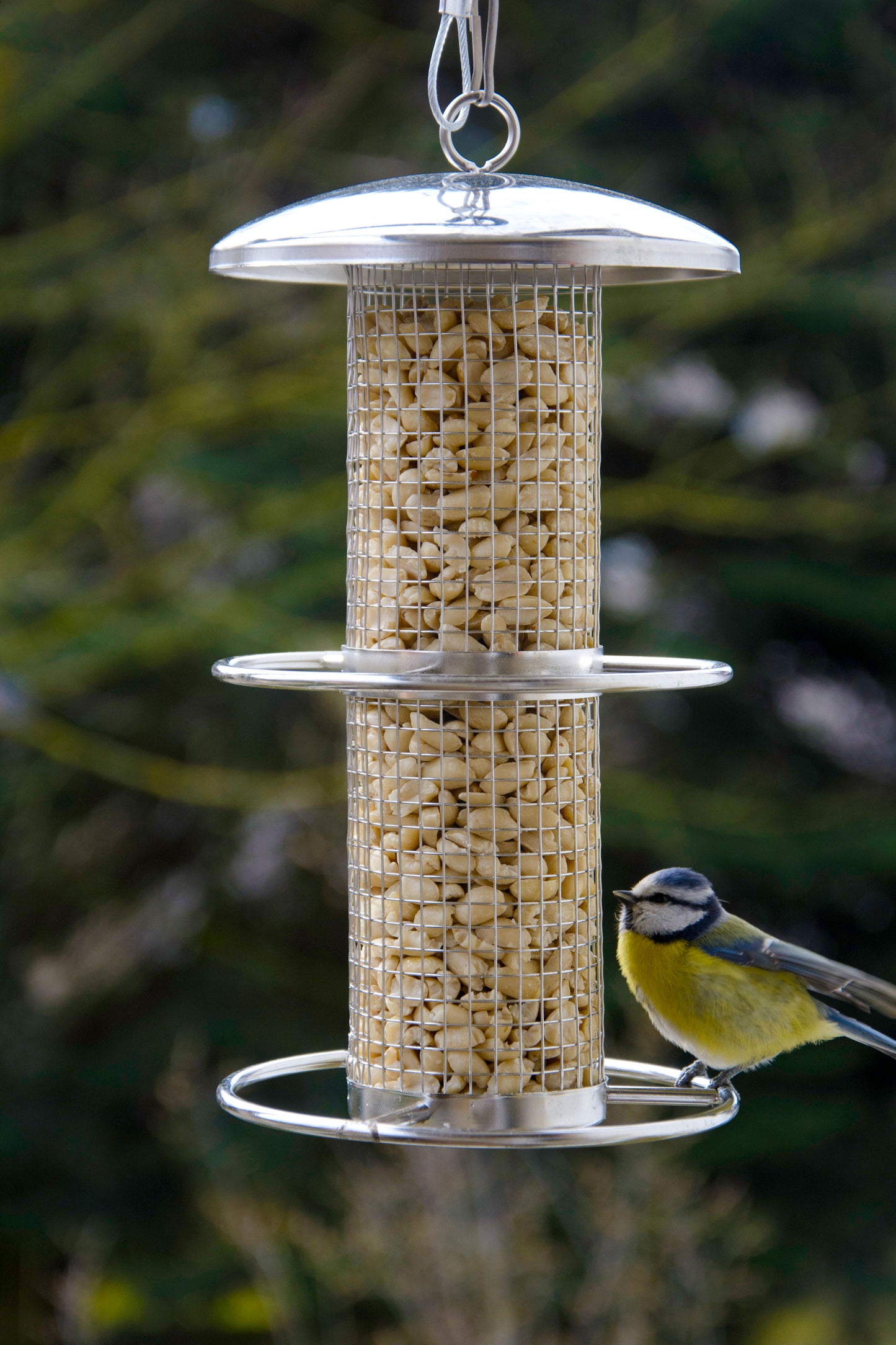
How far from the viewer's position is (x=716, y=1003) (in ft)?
8.45

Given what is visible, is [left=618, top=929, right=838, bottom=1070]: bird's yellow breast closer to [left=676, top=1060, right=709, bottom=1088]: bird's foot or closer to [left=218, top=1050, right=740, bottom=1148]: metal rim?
[left=676, top=1060, right=709, bottom=1088]: bird's foot

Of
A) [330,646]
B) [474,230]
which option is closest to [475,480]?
[474,230]

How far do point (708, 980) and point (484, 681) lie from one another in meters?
0.86

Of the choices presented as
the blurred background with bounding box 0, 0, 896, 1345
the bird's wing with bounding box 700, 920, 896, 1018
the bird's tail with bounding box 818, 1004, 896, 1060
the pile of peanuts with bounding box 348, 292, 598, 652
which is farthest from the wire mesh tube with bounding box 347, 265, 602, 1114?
the blurred background with bounding box 0, 0, 896, 1345

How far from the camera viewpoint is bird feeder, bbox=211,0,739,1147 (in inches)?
86.8

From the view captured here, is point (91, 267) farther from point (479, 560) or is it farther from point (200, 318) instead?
point (479, 560)

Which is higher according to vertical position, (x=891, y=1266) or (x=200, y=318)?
(x=200, y=318)

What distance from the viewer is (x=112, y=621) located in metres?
5.31

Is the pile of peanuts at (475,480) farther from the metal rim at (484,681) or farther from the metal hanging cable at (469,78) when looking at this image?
the metal hanging cable at (469,78)

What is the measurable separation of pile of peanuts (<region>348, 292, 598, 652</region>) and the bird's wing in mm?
597

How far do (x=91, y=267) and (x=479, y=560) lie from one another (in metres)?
3.79

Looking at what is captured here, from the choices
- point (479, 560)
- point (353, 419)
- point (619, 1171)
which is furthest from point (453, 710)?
point (619, 1171)

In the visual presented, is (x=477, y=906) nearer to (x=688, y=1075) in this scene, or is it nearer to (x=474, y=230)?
(x=688, y=1075)

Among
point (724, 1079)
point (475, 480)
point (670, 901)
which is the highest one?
point (475, 480)
